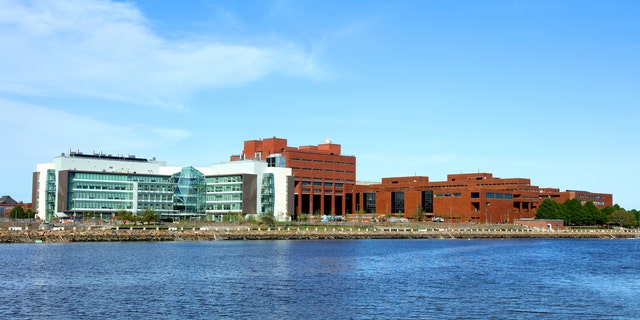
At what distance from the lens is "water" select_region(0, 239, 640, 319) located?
46688 millimetres

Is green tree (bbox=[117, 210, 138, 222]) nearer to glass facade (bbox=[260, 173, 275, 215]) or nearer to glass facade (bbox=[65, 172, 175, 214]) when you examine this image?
glass facade (bbox=[65, 172, 175, 214])

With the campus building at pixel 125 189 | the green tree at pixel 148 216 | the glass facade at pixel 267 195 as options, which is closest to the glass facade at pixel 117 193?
the campus building at pixel 125 189

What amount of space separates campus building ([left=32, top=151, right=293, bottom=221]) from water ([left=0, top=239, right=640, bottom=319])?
8743 cm

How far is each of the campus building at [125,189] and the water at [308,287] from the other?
87428 mm

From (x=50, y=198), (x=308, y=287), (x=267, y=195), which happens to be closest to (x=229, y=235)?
(x=267, y=195)

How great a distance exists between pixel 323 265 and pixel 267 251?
1037 inches

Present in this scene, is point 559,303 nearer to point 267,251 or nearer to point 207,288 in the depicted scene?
point 207,288

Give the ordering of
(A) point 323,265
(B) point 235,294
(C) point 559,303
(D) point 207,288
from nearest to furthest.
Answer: (C) point 559,303 → (B) point 235,294 → (D) point 207,288 → (A) point 323,265

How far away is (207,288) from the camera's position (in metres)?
58.7

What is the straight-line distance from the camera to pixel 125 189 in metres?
188

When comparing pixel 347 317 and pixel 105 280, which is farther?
pixel 105 280

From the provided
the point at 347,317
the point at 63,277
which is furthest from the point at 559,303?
the point at 63,277

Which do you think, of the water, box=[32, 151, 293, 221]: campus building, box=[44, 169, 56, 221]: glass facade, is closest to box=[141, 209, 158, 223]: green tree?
box=[32, 151, 293, 221]: campus building

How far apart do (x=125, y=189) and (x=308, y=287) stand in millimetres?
138108
